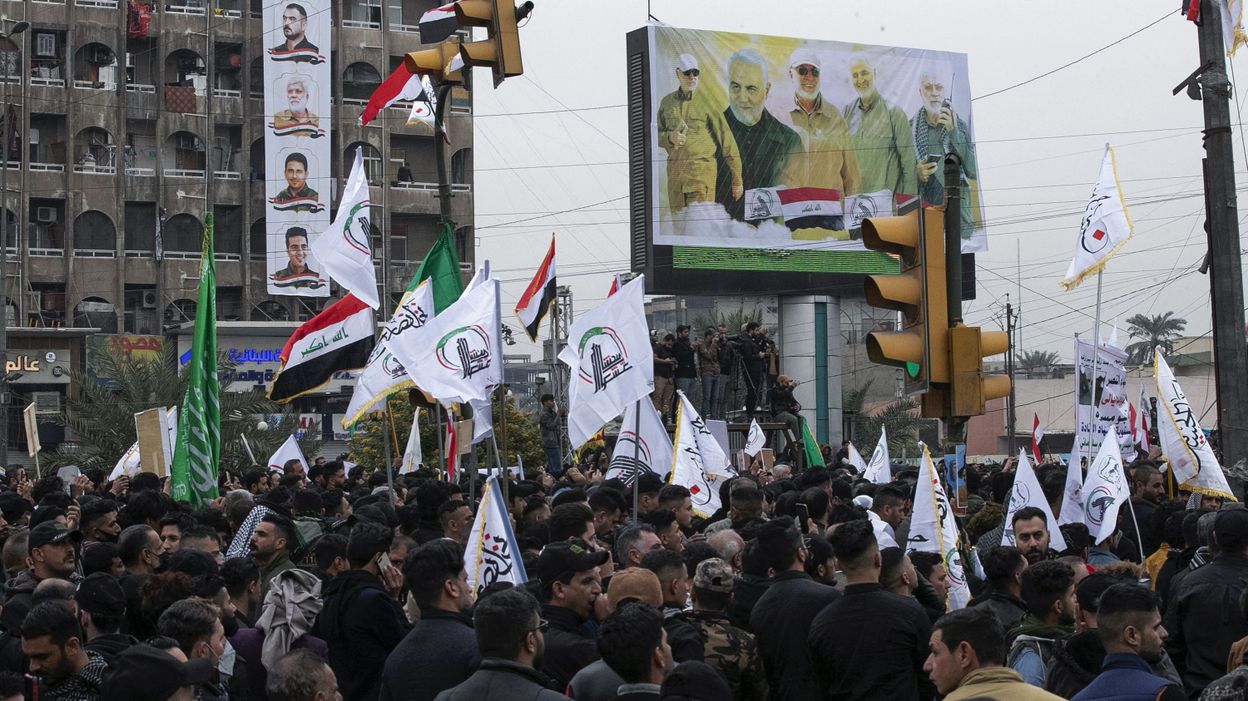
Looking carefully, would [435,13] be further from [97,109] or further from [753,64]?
[97,109]

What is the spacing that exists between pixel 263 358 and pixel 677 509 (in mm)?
45125

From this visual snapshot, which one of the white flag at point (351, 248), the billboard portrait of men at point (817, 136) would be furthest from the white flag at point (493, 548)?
the billboard portrait of men at point (817, 136)

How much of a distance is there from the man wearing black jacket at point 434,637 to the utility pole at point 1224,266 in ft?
32.8

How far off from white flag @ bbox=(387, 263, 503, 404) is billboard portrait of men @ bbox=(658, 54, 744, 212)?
85.9 feet

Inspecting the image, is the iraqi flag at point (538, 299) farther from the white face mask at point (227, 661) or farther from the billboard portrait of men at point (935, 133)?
the billboard portrait of men at point (935, 133)

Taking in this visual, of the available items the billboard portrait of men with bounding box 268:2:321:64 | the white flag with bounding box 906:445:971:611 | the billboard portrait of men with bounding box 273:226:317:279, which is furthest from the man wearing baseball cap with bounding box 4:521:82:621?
the billboard portrait of men with bounding box 268:2:321:64

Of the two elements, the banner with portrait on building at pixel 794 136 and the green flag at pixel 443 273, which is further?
the banner with portrait on building at pixel 794 136

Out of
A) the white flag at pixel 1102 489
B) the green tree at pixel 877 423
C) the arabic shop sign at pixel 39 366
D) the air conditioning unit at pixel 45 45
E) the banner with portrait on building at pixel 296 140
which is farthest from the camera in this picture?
the banner with portrait on building at pixel 296 140

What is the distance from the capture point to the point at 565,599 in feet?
20.7

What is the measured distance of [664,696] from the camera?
4.92 m

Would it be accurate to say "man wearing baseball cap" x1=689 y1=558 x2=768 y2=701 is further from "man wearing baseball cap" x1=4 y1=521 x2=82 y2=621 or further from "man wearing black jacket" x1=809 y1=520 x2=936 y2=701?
"man wearing baseball cap" x1=4 y1=521 x2=82 y2=621

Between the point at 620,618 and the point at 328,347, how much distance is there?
977 centimetres

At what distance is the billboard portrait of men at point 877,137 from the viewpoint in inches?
1596

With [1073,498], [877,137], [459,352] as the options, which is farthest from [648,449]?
[877,137]
